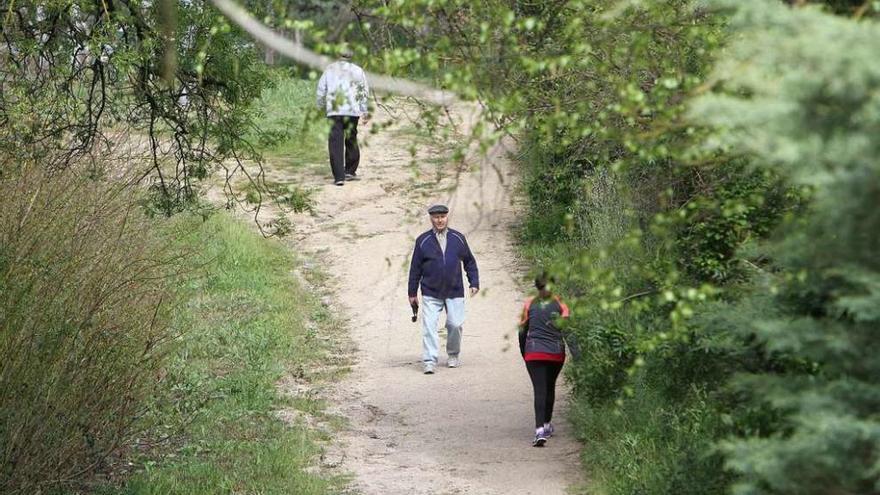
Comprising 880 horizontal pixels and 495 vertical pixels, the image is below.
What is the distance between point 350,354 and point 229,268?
382 cm

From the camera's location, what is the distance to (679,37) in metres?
7.88

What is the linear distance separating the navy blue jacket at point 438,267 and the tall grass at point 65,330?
3.95 metres

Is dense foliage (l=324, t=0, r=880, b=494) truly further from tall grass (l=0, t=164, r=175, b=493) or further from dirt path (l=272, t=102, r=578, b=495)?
tall grass (l=0, t=164, r=175, b=493)

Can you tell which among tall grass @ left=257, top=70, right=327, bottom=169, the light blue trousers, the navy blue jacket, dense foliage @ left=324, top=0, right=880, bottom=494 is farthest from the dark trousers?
dense foliage @ left=324, top=0, right=880, bottom=494

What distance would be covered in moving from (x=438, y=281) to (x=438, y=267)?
15cm

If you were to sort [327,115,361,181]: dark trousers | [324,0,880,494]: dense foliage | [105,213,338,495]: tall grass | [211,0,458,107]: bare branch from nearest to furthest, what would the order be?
[324,0,880,494]: dense foliage → [211,0,458,107]: bare branch → [105,213,338,495]: tall grass → [327,115,361,181]: dark trousers

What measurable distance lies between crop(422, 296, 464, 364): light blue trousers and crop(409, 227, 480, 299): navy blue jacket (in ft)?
0.24

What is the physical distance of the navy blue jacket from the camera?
15.2 meters

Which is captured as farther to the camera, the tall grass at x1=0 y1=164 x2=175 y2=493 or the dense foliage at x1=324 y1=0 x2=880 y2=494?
the tall grass at x1=0 y1=164 x2=175 y2=493

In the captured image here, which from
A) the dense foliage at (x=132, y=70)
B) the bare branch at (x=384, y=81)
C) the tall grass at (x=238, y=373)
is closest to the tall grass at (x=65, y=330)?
the dense foliage at (x=132, y=70)

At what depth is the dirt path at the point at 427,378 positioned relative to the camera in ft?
40.0

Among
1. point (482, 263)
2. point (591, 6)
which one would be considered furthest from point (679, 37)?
point (482, 263)

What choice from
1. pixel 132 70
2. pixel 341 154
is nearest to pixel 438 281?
pixel 132 70

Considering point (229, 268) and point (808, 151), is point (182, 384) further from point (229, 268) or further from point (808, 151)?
point (808, 151)
